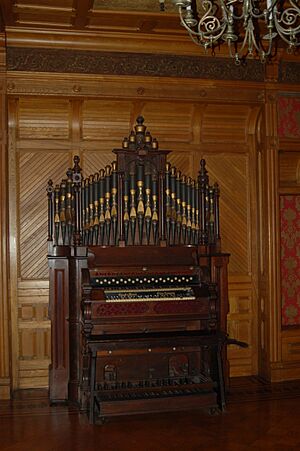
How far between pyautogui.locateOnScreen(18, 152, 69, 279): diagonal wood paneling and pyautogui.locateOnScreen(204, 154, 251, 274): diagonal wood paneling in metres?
1.73

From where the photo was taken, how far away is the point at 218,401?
486 centimetres

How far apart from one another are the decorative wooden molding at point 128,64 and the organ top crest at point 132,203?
630 millimetres

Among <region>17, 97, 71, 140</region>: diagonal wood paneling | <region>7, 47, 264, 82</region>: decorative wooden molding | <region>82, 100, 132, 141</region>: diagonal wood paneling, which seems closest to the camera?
<region>7, 47, 264, 82</region>: decorative wooden molding

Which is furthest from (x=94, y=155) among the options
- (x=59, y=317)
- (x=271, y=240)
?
(x=271, y=240)

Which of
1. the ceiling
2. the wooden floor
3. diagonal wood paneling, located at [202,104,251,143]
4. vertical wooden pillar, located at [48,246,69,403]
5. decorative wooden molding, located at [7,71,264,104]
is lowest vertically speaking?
the wooden floor

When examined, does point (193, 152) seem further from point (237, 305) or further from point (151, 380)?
point (151, 380)

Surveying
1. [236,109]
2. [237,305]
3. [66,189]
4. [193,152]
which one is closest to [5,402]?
[66,189]

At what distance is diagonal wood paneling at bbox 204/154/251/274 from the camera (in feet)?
20.1

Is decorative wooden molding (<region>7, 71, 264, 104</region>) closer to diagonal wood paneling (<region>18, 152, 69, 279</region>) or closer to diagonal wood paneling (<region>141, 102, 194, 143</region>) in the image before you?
diagonal wood paneling (<region>141, 102, 194, 143</region>)

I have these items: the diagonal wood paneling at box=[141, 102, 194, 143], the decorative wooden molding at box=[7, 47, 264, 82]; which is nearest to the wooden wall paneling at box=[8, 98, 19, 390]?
the decorative wooden molding at box=[7, 47, 264, 82]

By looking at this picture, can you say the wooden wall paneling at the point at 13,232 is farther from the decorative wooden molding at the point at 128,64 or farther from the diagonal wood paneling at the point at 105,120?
the diagonal wood paneling at the point at 105,120

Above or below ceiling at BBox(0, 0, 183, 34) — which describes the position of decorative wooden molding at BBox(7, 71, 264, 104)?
below

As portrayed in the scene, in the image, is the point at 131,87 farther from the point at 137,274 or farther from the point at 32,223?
the point at 137,274

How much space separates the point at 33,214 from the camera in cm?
580
